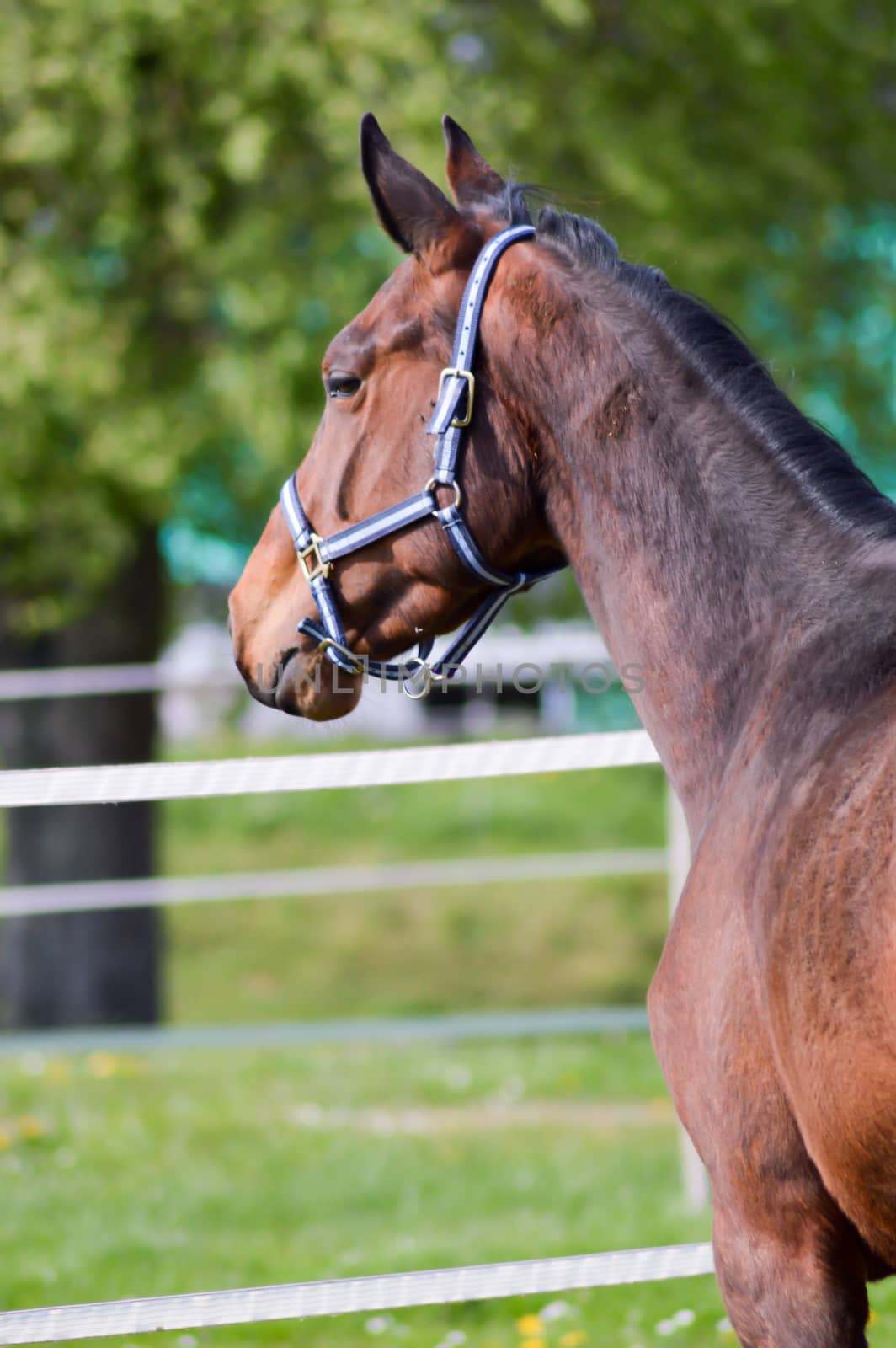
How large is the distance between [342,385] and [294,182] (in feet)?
16.1

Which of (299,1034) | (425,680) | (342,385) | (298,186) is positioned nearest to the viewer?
(342,385)

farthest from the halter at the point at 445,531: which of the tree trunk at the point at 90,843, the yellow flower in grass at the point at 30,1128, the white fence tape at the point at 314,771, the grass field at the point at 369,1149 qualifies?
the tree trunk at the point at 90,843

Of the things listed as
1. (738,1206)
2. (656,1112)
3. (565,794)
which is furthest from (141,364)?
(565,794)

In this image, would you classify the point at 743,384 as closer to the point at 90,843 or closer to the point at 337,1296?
the point at 337,1296

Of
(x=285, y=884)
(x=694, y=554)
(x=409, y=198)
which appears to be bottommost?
(x=285, y=884)

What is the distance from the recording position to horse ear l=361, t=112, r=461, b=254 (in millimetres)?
2295

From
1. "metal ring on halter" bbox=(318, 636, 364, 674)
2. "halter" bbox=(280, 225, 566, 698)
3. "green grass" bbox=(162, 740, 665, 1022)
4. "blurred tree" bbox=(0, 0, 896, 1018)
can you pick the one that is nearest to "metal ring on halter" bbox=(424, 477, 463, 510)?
"halter" bbox=(280, 225, 566, 698)

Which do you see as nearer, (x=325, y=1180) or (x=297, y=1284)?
(x=297, y=1284)

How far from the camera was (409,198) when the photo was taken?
2.30 m

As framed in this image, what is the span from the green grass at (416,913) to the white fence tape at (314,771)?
20.4 ft

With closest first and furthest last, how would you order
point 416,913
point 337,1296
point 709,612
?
point 709,612, point 337,1296, point 416,913

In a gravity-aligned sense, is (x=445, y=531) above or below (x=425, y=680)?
above

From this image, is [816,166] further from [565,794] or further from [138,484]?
[565,794]

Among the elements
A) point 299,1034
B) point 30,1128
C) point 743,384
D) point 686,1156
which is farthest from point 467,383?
point 299,1034
